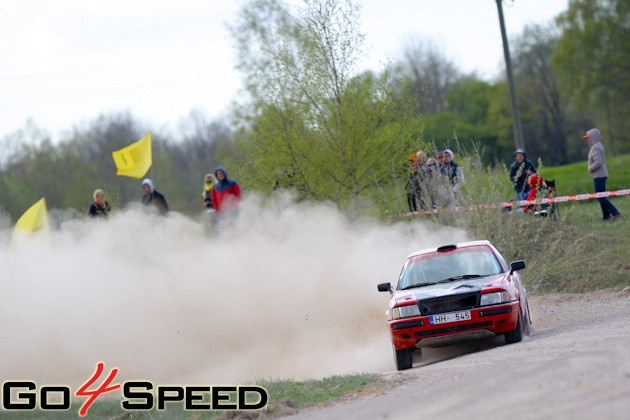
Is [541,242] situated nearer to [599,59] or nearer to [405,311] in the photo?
[405,311]

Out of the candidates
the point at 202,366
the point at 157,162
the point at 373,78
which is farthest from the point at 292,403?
the point at 157,162

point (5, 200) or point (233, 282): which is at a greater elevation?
point (5, 200)

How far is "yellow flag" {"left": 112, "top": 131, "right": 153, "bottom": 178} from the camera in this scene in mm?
26188

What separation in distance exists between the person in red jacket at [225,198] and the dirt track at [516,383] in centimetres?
898

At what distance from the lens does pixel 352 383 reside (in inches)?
374

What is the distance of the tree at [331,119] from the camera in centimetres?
2056

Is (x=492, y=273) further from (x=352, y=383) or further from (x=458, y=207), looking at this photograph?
(x=458, y=207)

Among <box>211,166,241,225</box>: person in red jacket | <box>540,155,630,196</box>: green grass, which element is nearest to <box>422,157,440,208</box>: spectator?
<box>211,166,241,225</box>: person in red jacket

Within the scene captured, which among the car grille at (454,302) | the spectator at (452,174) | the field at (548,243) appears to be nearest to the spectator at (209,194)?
the field at (548,243)

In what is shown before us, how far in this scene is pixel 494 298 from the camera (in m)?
10.5

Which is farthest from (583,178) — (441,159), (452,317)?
(452,317)

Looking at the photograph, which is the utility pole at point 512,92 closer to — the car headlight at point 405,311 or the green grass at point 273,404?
the car headlight at point 405,311

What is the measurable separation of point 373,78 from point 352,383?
12.7m

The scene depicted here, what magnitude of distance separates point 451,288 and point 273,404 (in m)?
3.17
